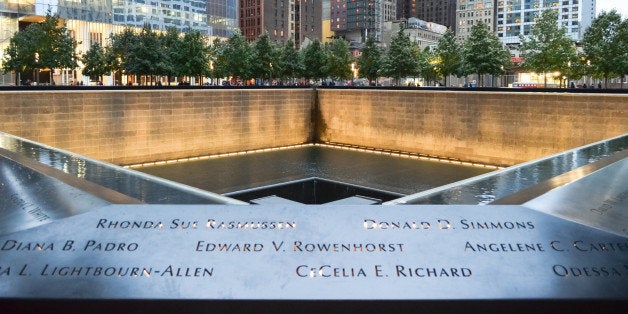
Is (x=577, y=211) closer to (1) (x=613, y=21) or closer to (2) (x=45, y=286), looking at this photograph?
(2) (x=45, y=286)

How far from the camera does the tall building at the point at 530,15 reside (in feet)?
498

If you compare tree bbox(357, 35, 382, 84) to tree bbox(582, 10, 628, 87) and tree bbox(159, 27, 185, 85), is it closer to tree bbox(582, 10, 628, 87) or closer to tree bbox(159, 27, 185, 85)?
tree bbox(159, 27, 185, 85)

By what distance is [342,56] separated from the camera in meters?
70.5

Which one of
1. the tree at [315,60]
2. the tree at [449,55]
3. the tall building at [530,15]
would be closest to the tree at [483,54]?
the tree at [449,55]

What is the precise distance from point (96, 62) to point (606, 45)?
153 ft

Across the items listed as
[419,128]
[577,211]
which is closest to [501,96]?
[419,128]

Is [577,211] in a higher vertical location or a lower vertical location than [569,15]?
lower

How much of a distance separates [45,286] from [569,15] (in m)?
168

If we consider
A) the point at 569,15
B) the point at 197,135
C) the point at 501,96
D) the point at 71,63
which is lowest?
the point at 197,135

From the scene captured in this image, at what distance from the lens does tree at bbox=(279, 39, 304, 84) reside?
66750mm

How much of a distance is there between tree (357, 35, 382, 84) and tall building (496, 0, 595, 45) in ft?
321

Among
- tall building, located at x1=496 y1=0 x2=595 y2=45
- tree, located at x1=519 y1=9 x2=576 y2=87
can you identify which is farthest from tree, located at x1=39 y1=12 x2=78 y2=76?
tall building, located at x1=496 y1=0 x2=595 y2=45

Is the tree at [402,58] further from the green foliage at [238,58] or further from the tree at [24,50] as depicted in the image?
the tree at [24,50]

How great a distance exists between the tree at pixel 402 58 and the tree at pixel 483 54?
22.5 ft
